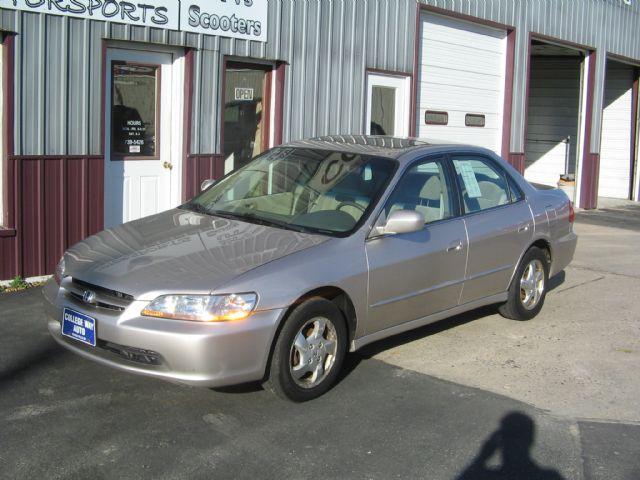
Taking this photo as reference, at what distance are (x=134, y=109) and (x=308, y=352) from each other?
471 cm

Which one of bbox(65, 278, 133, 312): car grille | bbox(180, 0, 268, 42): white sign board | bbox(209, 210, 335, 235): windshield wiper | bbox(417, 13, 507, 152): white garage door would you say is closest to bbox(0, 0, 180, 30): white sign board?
bbox(180, 0, 268, 42): white sign board

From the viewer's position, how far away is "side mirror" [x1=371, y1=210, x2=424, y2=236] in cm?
531

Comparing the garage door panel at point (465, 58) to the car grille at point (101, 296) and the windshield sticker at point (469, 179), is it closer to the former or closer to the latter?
the windshield sticker at point (469, 179)

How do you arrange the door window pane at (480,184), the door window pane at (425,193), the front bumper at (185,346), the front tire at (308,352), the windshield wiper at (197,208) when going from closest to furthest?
the front bumper at (185,346)
the front tire at (308,352)
the door window pane at (425,193)
the windshield wiper at (197,208)
the door window pane at (480,184)

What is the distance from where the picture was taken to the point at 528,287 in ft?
23.2

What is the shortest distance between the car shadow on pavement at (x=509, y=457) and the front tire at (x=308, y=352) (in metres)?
1.09

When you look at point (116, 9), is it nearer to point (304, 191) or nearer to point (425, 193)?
point (304, 191)

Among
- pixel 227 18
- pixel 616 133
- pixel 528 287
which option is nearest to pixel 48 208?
pixel 227 18

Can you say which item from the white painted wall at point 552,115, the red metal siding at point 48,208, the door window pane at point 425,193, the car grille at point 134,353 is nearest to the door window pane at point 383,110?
the red metal siding at point 48,208

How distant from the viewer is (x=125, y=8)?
8086 millimetres

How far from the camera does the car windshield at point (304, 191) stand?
551 cm

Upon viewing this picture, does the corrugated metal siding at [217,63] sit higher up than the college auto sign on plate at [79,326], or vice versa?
the corrugated metal siding at [217,63]

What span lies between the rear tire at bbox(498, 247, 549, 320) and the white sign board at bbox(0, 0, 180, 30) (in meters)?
4.41

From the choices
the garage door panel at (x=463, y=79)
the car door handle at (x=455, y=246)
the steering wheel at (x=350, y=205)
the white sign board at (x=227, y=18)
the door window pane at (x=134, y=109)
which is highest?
the white sign board at (x=227, y=18)
